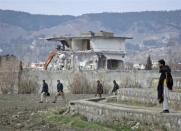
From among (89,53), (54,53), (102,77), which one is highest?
(54,53)

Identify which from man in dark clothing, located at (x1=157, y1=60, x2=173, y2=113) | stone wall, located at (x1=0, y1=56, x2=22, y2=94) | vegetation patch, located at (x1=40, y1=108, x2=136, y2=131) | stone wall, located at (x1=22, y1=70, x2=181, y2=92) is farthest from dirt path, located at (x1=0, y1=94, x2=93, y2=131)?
stone wall, located at (x1=0, y1=56, x2=22, y2=94)

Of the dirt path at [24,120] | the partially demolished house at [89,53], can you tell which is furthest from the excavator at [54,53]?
the dirt path at [24,120]

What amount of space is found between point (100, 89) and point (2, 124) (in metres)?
15.3

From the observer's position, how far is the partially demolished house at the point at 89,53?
227ft

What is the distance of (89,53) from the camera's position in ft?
229

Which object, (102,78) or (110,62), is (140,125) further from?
(110,62)

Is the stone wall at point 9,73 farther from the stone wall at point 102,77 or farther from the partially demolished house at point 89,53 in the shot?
the partially demolished house at point 89,53

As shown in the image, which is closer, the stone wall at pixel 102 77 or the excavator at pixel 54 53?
the stone wall at pixel 102 77

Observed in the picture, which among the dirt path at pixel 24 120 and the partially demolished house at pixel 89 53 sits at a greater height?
the partially demolished house at pixel 89 53

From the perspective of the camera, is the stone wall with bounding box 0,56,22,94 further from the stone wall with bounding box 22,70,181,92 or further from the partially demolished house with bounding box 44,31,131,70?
the partially demolished house with bounding box 44,31,131,70

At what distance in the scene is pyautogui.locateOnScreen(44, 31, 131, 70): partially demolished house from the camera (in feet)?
227

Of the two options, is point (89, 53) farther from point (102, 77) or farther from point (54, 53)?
point (102, 77)

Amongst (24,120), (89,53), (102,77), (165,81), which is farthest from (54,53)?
(165,81)

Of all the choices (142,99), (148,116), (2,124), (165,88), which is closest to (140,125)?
(148,116)
